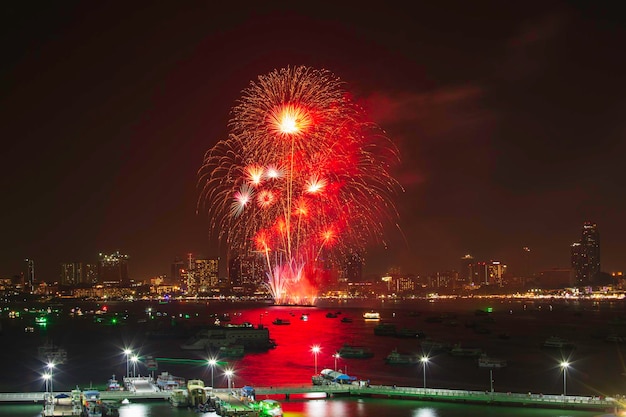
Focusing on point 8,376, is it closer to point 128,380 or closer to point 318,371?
point 128,380

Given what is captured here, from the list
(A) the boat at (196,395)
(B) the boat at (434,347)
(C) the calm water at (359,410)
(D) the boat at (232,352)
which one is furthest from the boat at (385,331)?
(A) the boat at (196,395)

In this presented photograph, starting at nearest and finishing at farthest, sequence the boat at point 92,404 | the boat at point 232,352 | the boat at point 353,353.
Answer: the boat at point 92,404
the boat at point 353,353
the boat at point 232,352

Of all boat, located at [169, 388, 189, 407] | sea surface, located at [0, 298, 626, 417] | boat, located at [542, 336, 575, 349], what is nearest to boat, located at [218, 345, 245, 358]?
sea surface, located at [0, 298, 626, 417]

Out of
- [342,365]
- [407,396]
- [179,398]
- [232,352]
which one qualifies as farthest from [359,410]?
[232,352]

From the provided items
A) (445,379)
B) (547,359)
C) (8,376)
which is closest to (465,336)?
(547,359)

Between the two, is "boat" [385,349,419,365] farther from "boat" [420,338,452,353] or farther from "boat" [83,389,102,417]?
"boat" [83,389,102,417]

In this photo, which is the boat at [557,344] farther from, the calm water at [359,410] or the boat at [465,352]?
the calm water at [359,410]
